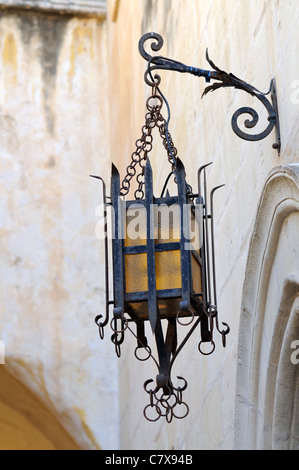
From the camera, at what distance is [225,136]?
3656mm

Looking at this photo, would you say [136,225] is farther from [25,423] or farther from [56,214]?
[25,423]

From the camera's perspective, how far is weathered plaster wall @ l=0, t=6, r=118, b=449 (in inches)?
250

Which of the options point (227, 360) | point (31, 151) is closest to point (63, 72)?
point (31, 151)

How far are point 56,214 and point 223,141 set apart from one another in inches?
127

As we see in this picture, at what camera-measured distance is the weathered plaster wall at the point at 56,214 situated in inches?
250

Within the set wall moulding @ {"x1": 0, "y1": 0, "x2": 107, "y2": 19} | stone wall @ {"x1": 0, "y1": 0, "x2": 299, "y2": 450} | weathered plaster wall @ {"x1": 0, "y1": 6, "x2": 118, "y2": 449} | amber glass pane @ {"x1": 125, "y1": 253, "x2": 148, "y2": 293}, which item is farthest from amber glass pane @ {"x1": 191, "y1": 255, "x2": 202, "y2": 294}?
wall moulding @ {"x1": 0, "y1": 0, "x2": 107, "y2": 19}

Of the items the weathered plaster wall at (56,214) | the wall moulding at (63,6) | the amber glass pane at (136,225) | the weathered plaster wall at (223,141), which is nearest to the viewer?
the amber glass pane at (136,225)

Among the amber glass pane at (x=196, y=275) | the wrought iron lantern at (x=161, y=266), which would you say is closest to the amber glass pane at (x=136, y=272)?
the wrought iron lantern at (x=161, y=266)

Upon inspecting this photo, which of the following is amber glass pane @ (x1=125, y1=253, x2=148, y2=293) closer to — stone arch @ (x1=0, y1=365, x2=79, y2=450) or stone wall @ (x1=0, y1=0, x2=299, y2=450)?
stone wall @ (x1=0, y1=0, x2=299, y2=450)

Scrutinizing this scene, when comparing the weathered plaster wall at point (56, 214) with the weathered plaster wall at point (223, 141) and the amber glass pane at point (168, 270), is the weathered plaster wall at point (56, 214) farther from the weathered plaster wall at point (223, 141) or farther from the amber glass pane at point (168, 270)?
the amber glass pane at point (168, 270)

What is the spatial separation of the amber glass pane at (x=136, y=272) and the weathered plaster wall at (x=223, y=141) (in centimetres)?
56

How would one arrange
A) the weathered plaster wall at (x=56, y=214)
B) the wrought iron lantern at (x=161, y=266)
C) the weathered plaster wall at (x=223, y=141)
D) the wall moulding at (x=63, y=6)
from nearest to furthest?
the wrought iron lantern at (x=161, y=266), the weathered plaster wall at (x=223, y=141), the weathered plaster wall at (x=56, y=214), the wall moulding at (x=63, y=6)

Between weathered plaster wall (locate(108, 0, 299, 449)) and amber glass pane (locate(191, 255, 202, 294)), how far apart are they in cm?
43
